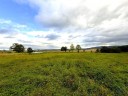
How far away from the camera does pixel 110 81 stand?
41.9ft

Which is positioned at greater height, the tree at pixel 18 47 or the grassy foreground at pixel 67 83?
the tree at pixel 18 47

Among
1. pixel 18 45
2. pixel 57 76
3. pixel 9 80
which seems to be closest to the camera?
pixel 9 80

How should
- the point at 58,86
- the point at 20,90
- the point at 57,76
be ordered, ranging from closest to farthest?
the point at 20,90
the point at 58,86
the point at 57,76

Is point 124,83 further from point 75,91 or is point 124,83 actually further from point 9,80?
point 9,80

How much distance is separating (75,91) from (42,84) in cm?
257

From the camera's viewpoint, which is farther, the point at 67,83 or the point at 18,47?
the point at 18,47

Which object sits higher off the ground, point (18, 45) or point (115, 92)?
point (18, 45)

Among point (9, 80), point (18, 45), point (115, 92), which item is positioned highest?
point (18, 45)

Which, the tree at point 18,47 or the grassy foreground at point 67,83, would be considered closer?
the grassy foreground at point 67,83

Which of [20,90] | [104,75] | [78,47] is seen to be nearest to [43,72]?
[20,90]

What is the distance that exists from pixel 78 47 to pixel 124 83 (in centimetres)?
9753

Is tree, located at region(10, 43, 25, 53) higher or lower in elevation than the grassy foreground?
higher

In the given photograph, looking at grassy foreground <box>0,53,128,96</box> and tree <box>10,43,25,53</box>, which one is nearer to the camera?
grassy foreground <box>0,53,128,96</box>

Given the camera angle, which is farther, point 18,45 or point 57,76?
point 18,45
